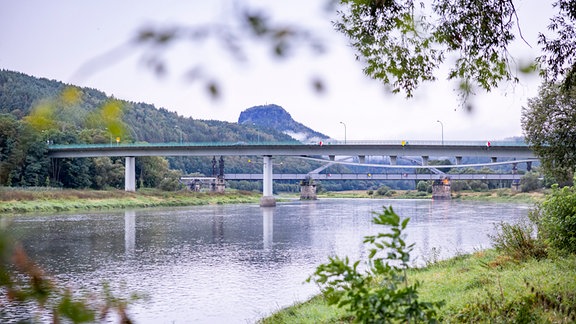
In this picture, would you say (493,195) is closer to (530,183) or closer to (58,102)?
(530,183)

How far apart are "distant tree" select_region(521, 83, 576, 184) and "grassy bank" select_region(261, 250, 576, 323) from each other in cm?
1562

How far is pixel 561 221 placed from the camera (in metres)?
11.7

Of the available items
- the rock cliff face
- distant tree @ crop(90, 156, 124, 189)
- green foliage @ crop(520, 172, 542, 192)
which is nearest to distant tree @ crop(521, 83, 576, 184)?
the rock cliff face

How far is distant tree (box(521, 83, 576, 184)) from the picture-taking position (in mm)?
27078

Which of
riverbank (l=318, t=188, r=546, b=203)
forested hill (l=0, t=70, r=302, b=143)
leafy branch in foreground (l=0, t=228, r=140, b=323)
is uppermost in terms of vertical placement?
forested hill (l=0, t=70, r=302, b=143)

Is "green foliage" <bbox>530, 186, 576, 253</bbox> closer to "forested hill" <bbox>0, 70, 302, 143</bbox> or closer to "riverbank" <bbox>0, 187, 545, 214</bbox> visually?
"forested hill" <bbox>0, 70, 302, 143</bbox>

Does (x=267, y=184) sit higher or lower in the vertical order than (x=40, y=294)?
lower

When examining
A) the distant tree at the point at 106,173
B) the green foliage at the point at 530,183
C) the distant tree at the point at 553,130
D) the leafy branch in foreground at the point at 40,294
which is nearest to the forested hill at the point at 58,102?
the leafy branch in foreground at the point at 40,294

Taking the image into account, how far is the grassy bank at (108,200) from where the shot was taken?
1961 inches

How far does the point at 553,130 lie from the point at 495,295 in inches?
873

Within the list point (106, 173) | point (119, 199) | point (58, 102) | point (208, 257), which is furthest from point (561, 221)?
point (106, 173)

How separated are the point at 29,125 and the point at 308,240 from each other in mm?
26347

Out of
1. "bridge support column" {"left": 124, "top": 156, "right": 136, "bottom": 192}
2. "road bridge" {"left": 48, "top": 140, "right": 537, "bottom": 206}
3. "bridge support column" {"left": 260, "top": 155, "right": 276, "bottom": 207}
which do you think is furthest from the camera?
"bridge support column" {"left": 124, "top": 156, "right": 136, "bottom": 192}

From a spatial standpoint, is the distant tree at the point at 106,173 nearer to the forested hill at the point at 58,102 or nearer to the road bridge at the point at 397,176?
the road bridge at the point at 397,176
